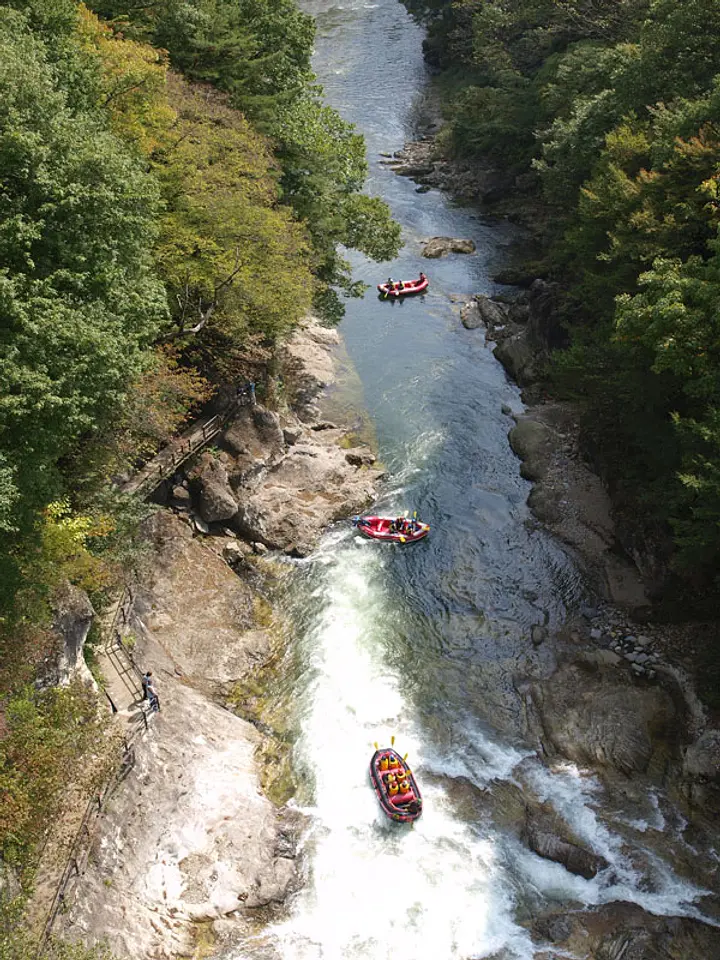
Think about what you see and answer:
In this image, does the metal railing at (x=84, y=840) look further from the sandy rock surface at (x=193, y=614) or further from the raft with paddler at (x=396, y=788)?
the raft with paddler at (x=396, y=788)

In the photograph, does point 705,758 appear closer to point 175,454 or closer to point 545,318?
point 175,454

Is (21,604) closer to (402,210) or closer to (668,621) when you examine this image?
(668,621)

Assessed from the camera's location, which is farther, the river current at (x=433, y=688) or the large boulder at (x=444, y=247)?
the large boulder at (x=444, y=247)

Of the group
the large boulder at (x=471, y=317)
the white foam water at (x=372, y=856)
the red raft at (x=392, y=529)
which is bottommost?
the white foam water at (x=372, y=856)

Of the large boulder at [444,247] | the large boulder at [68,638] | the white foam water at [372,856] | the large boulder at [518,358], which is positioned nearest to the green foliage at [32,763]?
the large boulder at [68,638]

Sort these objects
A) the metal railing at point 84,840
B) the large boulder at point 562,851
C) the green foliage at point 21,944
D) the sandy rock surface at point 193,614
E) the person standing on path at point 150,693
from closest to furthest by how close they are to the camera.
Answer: the green foliage at point 21,944, the metal railing at point 84,840, the large boulder at point 562,851, the person standing on path at point 150,693, the sandy rock surface at point 193,614

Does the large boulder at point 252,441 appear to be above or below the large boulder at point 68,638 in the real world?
below

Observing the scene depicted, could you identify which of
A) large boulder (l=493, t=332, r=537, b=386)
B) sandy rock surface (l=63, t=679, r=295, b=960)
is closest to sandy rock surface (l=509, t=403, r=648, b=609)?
large boulder (l=493, t=332, r=537, b=386)

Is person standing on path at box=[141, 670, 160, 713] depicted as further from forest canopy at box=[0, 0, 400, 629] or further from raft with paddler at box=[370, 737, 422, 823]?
raft with paddler at box=[370, 737, 422, 823]
